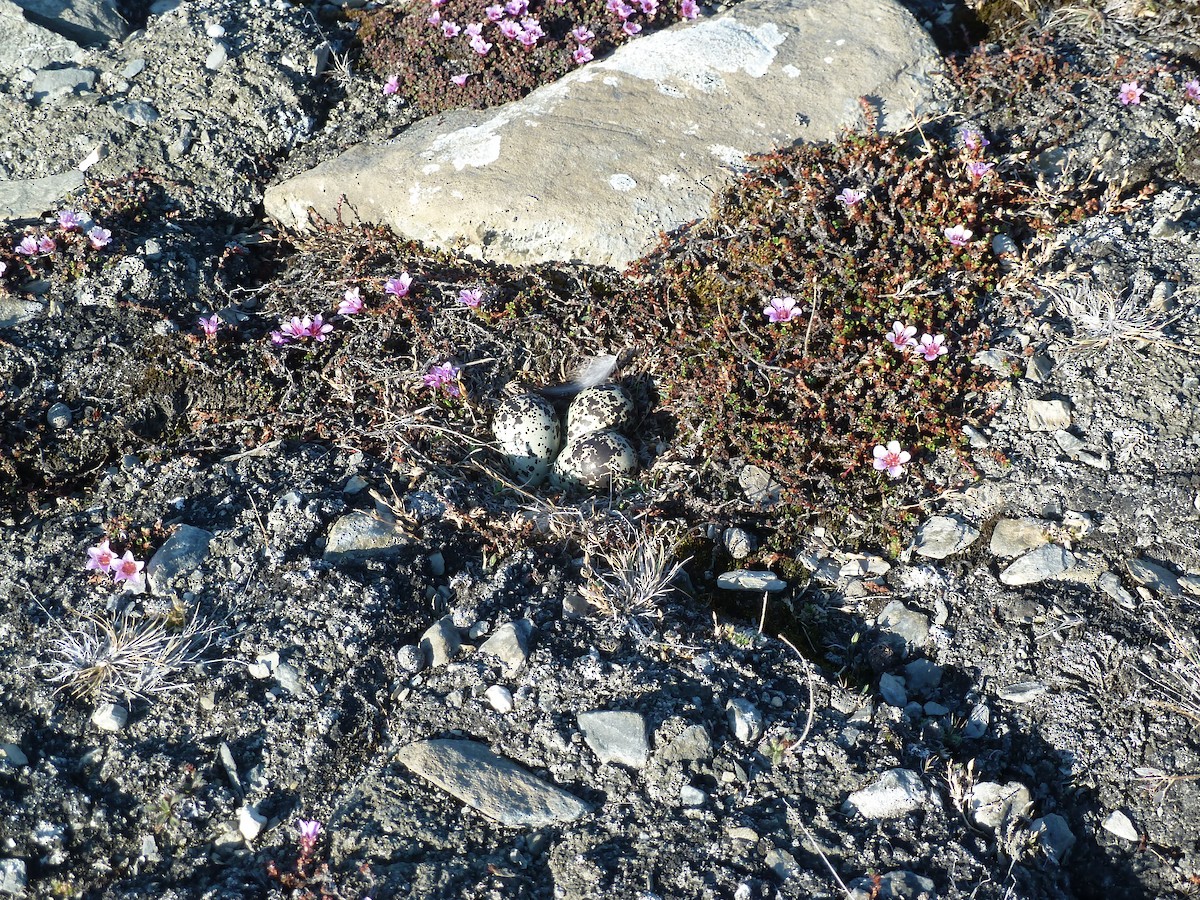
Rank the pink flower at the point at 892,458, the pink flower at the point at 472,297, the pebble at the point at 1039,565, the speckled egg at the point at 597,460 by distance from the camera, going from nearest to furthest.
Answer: the pebble at the point at 1039,565
the pink flower at the point at 892,458
the speckled egg at the point at 597,460
the pink flower at the point at 472,297

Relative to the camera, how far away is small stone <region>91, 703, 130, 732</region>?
3.26 metres

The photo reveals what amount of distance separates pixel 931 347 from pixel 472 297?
230cm

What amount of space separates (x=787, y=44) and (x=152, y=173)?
158 inches

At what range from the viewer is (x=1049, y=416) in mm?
4203

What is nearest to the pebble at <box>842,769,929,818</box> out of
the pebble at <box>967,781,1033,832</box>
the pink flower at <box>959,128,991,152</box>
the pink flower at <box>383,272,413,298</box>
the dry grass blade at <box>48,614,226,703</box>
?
the pebble at <box>967,781,1033,832</box>

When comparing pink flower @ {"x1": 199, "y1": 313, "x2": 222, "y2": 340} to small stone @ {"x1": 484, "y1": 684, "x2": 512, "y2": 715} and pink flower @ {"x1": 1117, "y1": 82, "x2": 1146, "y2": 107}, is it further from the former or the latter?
pink flower @ {"x1": 1117, "y1": 82, "x2": 1146, "y2": 107}

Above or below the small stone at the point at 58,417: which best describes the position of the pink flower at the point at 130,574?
below

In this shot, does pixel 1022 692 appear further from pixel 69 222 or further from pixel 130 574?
pixel 69 222

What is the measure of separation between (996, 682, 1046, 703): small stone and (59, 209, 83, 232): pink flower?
16.7ft

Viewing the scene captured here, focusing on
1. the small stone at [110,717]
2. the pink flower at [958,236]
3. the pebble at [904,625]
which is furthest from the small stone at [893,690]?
the small stone at [110,717]

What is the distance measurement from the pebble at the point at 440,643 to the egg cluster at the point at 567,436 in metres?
1.08

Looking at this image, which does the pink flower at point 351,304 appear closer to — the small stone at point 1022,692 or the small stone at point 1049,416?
the small stone at point 1049,416

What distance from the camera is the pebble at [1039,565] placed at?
151 inches

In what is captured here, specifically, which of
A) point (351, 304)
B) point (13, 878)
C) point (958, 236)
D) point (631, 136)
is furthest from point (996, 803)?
point (631, 136)
